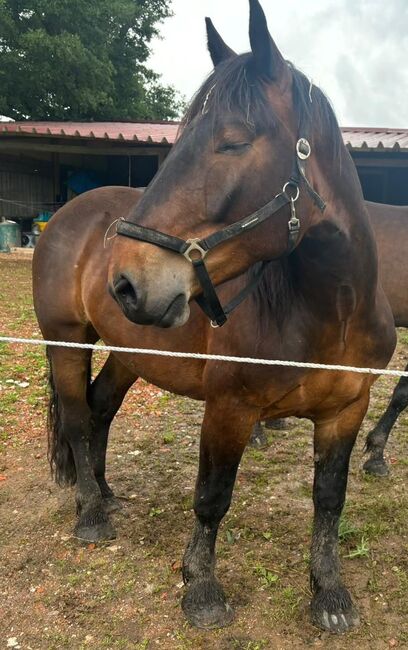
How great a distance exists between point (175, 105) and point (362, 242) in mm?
28320

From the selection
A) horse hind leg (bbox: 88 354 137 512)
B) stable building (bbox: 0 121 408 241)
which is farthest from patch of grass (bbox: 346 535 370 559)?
stable building (bbox: 0 121 408 241)

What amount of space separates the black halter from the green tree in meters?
18.3

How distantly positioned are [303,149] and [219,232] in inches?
14.4

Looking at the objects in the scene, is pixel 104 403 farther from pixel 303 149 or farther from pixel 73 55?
pixel 73 55

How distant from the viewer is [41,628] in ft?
7.07

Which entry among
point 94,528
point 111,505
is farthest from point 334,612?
point 111,505

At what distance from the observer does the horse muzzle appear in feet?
4.44

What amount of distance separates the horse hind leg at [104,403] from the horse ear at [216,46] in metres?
1.91

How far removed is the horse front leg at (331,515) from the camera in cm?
218

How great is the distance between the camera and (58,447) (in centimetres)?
312

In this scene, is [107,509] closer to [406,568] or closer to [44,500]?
[44,500]

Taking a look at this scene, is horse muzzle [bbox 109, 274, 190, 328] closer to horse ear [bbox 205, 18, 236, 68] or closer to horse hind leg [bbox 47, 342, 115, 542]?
horse ear [bbox 205, 18, 236, 68]

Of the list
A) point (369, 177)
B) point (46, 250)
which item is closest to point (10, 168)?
point (369, 177)

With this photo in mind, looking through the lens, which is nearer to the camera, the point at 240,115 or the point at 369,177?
the point at 240,115
